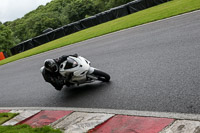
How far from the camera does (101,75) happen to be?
656cm

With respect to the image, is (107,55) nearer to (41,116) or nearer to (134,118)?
(41,116)

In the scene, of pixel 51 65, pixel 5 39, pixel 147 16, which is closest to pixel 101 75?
pixel 51 65

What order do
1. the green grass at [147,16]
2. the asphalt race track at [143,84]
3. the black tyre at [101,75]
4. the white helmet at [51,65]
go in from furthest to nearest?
the green grass at [147,16] < the black tyre at [101,75] < the white helmet at [51,65] < the asphalt race track at [143,84]

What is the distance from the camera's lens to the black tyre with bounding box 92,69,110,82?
21.2ft

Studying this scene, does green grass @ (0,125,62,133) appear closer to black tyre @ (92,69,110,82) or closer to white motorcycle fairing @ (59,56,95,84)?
white motorcycle fairing @ (59,56,95,84)

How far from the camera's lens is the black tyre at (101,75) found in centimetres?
646

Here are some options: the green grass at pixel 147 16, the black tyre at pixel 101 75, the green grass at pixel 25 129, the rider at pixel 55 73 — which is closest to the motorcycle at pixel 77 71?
the black tyre at pixel 101 75

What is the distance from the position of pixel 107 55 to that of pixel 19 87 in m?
3.63

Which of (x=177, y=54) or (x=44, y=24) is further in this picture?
(x=44, y=24)

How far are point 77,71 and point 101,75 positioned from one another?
0.71 metres

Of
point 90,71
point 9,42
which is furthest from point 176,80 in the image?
point 9,42

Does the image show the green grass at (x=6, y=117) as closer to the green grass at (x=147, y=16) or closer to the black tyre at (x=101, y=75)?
Answer: the black tyre at (x=101, y=75)

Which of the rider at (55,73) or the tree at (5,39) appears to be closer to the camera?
the rider at (55,73)

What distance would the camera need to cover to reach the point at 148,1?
23.3 metres
